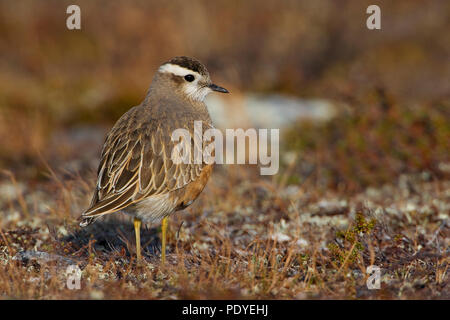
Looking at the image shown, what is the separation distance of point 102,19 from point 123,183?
52.5 ft

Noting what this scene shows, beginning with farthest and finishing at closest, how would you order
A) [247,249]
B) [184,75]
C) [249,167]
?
1. [249,167]
2. [184,75]
3. [247,249]

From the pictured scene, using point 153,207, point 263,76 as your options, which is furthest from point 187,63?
point 263,76

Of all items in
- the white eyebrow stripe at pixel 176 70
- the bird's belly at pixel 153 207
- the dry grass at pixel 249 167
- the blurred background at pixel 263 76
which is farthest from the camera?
the blurred background at pixel 263 76

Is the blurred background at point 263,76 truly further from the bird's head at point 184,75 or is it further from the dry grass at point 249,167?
the bird's head at point 184,75

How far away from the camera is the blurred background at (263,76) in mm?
9945

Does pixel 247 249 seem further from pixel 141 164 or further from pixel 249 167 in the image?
pixel 249 167

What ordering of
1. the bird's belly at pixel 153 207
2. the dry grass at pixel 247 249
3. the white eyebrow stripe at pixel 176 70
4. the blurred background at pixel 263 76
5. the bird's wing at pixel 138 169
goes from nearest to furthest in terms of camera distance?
the dry grass at pixel 247 249 → the bird's wing at pixel 138 169 → the bird's belly at pixel 153 207 → the white eyebrow stripe at pixel 176 70 → the blurred background at pixel 263 76

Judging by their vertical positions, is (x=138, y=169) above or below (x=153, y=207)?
above

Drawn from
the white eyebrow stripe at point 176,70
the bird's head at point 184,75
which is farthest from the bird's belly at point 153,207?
the white eyebrow stripe at point 176,70

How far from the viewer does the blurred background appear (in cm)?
995

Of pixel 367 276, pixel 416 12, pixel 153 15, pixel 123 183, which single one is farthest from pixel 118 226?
pixel 416 12

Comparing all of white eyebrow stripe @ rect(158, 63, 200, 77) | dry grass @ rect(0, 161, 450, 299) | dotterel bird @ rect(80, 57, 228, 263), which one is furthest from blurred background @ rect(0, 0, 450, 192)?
dotterel bird @ rect(80, 57, 228, 263)

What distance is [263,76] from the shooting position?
17.7 metres

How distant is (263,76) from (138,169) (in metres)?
12.3
